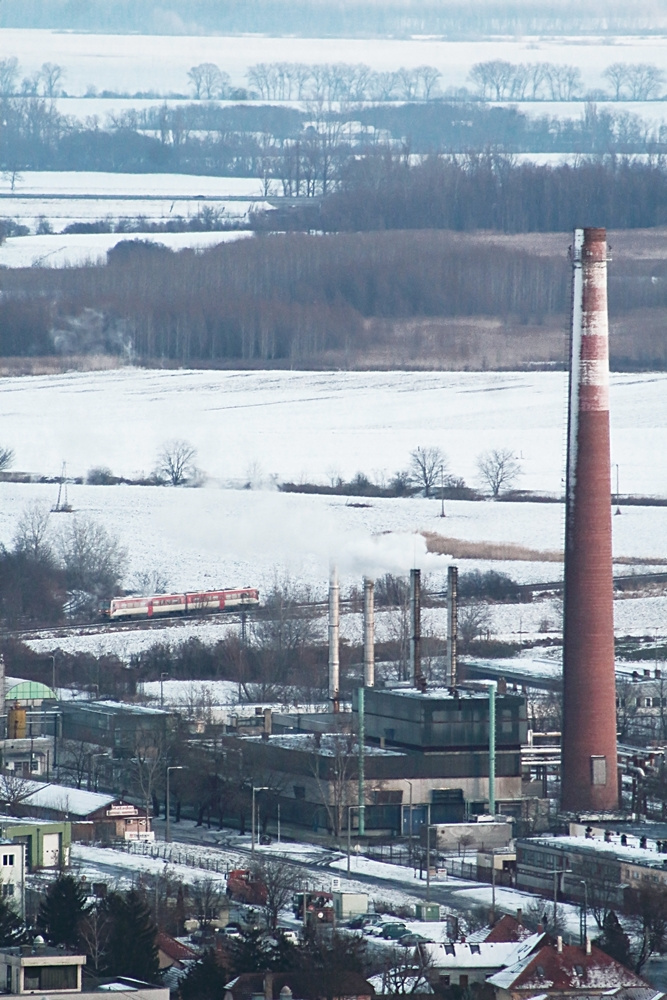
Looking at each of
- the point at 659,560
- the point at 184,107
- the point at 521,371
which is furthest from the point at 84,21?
the point at 659,560

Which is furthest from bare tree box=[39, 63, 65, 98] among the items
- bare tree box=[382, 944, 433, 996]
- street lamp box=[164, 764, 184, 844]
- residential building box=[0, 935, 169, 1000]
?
residential building box=[0, 935, 169, 1000]

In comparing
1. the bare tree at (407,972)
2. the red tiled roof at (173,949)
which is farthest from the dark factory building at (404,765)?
the bare tree at (407,972)

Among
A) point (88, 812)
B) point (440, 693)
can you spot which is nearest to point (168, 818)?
point (88, 812)

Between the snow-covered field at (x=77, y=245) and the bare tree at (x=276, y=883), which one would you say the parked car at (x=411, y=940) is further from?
the snow-covered field at (x=77, y=245)

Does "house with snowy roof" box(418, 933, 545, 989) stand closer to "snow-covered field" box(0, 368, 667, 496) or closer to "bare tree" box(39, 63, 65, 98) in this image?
"snow-covered field" box(0, 368, 667, 496)

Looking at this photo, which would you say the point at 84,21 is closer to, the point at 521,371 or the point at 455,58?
the point at 455,58

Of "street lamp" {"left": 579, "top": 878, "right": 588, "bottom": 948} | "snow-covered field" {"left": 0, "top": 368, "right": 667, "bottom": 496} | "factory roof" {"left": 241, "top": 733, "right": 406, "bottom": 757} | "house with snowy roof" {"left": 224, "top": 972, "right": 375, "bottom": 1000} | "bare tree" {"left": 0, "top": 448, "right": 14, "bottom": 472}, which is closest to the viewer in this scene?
"house with snowy roof" {"left": 224, "top": 972, "right": 375, "bottom": 1000}
